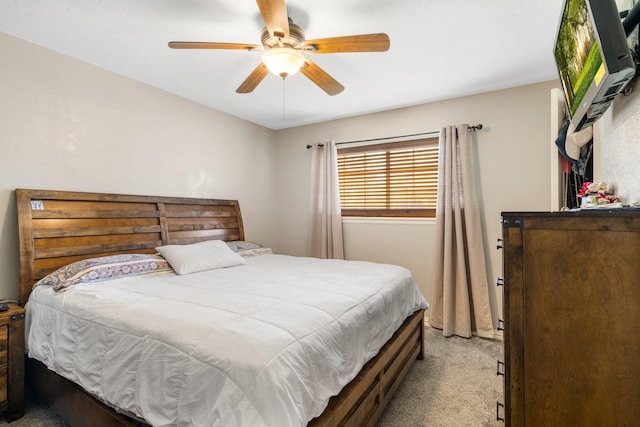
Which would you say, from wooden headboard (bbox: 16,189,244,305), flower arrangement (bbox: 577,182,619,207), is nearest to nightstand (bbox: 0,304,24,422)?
wooden headboard (bbox: 16,189,244,305)

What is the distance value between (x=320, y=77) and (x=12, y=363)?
2.67 m

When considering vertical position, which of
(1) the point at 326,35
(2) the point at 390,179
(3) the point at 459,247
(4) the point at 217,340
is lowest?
(4) the point at 217,340

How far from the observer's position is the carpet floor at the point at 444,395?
72.9 inches

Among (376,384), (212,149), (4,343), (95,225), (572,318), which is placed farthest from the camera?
(212,149)

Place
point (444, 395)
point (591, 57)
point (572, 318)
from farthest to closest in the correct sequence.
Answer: point (444, 395) < point (591, 57) < point (572, 318)

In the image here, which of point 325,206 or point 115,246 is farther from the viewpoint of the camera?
point 325,206

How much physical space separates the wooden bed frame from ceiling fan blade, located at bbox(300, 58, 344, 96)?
1.84 metres

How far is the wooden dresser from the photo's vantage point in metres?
0.89

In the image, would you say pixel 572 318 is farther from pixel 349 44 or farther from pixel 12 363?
pixel 12 363

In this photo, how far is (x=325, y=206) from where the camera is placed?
4008 mm

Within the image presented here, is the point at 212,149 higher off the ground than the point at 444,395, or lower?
higher

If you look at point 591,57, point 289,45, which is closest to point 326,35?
point 289,45

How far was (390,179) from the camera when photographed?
3.79 meters

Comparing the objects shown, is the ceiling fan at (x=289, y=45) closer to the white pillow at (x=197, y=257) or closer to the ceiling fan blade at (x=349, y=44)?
the ceiling fan blade at (x=349, y=44)
